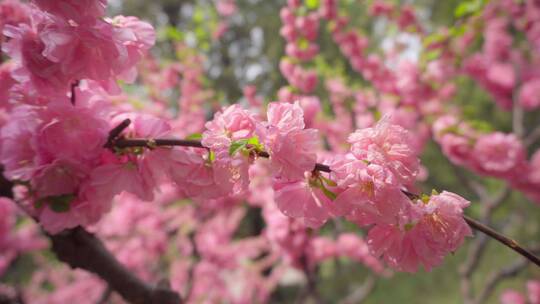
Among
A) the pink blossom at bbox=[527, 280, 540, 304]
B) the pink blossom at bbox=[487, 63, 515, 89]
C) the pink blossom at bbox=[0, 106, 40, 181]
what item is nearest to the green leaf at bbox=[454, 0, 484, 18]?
the pink blossom at bbox=[0, 106, 40, 181]

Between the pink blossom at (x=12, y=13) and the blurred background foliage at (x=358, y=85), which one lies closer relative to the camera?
the pink blossom at (x=12, y=13)

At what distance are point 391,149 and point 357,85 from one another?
3.14 m

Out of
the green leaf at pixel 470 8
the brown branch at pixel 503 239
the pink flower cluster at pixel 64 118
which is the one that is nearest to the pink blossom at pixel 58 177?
the pink flower cluster at pixel 64 118

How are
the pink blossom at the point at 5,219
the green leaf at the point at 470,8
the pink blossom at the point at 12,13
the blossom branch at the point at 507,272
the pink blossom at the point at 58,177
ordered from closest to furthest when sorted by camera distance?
the pink blossom at the point at 58,177 < the pink blossom at the point at 12,13 < the green leaf at the point at 470,8 < the blossom branch at the point at 507,272 < the pink blossom at the point at 5,219

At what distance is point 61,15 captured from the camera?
0.67 meters

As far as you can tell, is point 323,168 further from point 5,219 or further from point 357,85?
point 5,219

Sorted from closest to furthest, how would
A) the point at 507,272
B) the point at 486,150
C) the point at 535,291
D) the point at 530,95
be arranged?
the point at 486,150 < the point at 507,272 < the point at 530,95 < the point at 535,291

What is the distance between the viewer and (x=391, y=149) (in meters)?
0.61

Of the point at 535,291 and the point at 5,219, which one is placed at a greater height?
the point at 5,219

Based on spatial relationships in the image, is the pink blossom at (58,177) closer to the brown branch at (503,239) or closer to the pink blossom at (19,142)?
the pink blossom at (19,142)

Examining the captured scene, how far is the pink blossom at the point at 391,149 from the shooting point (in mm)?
600

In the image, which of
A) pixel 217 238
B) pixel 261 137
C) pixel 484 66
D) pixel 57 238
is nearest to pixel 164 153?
pixel 261 137

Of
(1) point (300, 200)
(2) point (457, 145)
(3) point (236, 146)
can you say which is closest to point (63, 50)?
(3) point (236, 146)

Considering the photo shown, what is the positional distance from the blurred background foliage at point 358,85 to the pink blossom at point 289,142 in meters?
2.26
